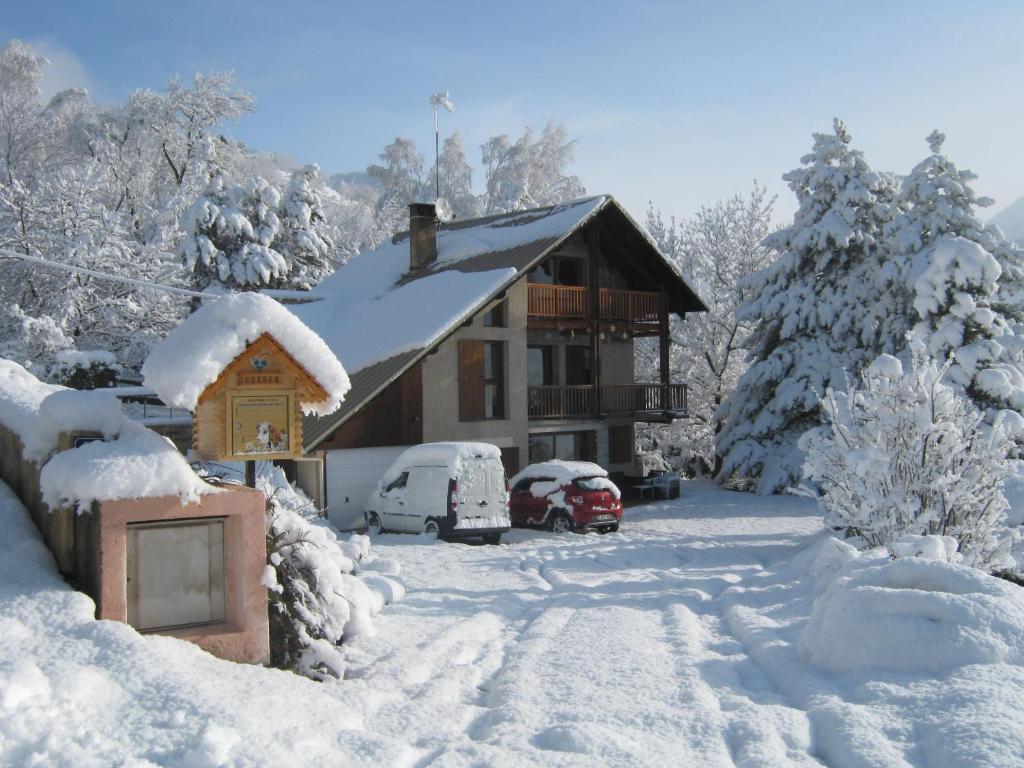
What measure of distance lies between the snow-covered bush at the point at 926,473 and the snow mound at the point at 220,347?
9069 mm

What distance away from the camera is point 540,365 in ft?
92.4

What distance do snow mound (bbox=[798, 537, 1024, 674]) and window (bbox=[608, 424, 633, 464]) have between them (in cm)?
1927

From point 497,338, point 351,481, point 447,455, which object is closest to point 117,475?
point 447,455

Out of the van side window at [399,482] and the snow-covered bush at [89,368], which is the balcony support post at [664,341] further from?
the snow-covered bush at [89,368]

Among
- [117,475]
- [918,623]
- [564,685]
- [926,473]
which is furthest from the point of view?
[926,473]

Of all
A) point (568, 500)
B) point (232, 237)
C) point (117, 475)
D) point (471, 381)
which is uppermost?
point (232, 237)

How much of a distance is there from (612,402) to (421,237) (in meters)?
7.80

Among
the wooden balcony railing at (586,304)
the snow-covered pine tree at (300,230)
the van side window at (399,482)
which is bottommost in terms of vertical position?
the van side window at (399,482)

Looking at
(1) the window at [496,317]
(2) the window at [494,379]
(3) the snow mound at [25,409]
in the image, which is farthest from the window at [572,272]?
(3) the snow mound at [25,409]

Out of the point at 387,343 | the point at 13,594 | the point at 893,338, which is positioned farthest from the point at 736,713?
the point at 893,338

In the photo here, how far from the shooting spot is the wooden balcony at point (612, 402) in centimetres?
2606

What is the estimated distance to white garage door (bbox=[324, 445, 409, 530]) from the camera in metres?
21.2

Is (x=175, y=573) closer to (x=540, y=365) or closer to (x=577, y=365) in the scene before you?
(x=540, y=365)

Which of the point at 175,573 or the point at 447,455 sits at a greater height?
the point at 447,455
